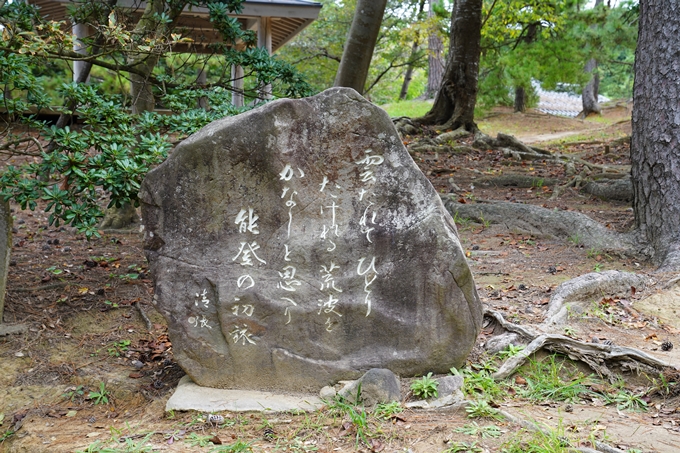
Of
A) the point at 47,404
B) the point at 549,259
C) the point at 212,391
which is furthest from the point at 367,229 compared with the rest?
the point at 549,259

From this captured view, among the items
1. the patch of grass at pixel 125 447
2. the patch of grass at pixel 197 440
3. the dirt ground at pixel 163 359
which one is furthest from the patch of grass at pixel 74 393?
the patch of grass at pixel 197 440

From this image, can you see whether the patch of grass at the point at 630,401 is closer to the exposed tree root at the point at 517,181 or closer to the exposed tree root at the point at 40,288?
the exposed tree root at the point at 40,288

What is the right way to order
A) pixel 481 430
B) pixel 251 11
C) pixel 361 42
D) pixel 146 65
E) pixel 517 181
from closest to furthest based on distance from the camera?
pixel 481 430 < pixel 146 65 < pixel 361 42 < pixel 517 181 < pixel 251 11

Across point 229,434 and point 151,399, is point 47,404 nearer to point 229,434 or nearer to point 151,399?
point 151,399

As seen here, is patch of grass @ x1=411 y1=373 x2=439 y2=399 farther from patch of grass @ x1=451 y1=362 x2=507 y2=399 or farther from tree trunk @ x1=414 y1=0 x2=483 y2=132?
tree trunk @ x1=414 y1=0 x2=483 y2=132

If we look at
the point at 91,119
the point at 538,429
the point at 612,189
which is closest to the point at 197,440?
the point at 538,429

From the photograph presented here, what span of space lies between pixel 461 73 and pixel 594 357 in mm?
9479

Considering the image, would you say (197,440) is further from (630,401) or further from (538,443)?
(630,401)

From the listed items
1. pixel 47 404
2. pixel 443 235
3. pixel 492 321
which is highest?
pixel 443 235

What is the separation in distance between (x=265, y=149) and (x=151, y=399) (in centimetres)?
178

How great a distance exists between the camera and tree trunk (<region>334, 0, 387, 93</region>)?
31.4 ft

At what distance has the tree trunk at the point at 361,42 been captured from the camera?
9578mm

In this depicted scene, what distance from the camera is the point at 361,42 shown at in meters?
9.62

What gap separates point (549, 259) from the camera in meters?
6.56
